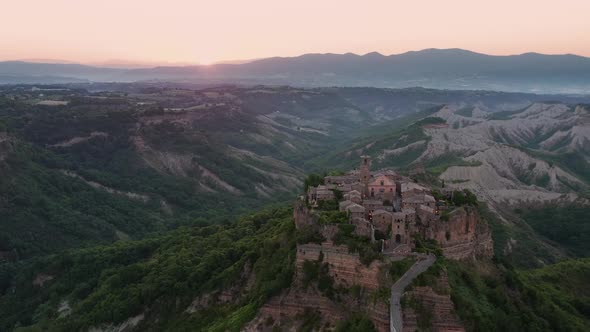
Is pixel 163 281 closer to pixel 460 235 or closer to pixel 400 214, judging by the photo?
pixel 400 214


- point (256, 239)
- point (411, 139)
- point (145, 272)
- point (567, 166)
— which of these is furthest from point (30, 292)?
point (567, 166)

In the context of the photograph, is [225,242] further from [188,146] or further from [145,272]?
[188,146]

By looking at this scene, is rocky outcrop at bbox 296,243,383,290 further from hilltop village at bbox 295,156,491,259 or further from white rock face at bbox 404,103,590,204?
white rock face at bbox 404,103,590,204

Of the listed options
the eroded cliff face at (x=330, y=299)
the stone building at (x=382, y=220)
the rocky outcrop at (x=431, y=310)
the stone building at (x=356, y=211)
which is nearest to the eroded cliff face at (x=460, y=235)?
the stone building at (x=382, y=220)

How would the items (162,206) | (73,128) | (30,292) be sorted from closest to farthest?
(30,292), (162,206), (73,128)

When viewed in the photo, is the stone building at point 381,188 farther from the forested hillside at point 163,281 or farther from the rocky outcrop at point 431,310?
the rocky outcrop at point 431,310

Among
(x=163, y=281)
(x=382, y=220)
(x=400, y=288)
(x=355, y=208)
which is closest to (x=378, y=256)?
(x=400, y=288)
